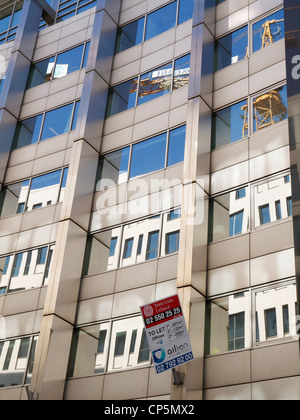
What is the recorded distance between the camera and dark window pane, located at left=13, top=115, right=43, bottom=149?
2884cm

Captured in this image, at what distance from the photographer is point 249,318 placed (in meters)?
18.0

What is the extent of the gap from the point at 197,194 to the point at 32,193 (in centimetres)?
933

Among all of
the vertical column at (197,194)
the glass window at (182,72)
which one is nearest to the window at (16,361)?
the vertical column at (197,194)

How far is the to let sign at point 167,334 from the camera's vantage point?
51.0 feet

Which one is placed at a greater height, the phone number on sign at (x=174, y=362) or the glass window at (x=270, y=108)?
the glass window at (x=270, y=108)

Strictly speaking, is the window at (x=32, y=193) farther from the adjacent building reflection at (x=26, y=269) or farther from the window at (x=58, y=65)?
the window at (x=58, y=65)

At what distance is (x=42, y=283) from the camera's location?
921 inches

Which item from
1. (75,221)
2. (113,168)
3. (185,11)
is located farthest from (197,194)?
(185,11)

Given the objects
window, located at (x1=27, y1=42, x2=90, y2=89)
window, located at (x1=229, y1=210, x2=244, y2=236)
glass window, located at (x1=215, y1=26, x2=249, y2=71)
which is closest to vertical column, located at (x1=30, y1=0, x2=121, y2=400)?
window, located at (x1=27, y1=42, x2=90, y2=89)

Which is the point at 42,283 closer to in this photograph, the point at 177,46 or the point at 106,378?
the point at 106,378

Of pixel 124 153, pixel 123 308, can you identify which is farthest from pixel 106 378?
pixel 124 153

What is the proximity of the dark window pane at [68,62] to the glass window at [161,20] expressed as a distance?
4.03 meters

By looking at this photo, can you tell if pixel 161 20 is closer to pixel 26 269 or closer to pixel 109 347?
pixel 26 269

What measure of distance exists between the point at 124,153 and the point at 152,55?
5.22 metres
